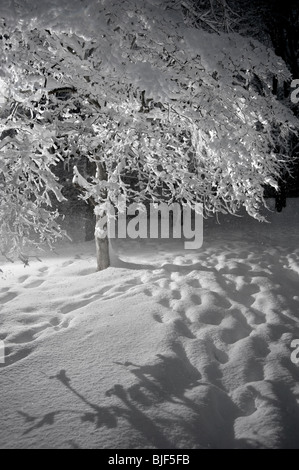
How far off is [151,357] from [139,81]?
10.7ft

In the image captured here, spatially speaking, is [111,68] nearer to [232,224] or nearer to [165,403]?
[165,403]

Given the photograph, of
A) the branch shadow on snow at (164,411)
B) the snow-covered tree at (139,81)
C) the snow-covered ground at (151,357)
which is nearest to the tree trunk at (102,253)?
the snow-covered ground at (151,357)

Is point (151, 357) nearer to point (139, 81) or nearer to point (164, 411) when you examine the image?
point (164, 411)

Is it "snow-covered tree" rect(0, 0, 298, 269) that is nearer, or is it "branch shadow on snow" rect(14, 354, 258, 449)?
"branch shadow on snow" rect(14, 354, 258, 449)

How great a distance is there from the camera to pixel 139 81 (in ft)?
12.5

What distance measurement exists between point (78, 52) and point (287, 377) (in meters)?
5.22

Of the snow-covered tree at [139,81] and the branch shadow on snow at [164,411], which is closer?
the branch shadow on snow at [164,411]

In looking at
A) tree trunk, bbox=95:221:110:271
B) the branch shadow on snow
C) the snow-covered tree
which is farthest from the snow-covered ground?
the snow-covered tree

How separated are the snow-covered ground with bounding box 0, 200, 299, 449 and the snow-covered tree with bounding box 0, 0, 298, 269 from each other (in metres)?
1.69

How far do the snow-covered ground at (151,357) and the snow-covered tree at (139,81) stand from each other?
1.69 m

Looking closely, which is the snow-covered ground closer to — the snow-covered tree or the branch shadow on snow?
the branch shadow on snow

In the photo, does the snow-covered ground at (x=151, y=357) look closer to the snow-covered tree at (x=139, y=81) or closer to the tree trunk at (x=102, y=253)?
the tree trunk at (x=102, y=253)

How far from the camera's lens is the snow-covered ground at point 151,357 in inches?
114

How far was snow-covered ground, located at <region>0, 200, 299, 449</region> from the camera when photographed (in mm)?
2898
